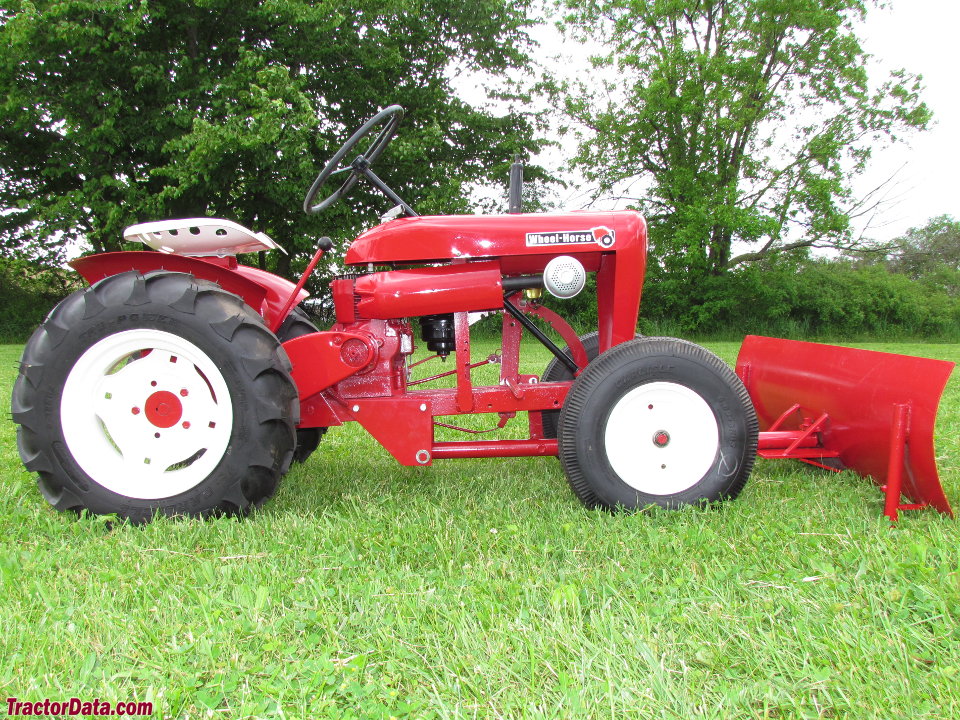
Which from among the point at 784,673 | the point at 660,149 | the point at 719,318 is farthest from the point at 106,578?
the point at 660,149

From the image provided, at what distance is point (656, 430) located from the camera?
2.53 metres

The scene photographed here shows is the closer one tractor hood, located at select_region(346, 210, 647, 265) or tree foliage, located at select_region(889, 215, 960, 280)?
tractor hood, located at select_region(346, 210, 647, 265)

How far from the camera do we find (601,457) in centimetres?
249

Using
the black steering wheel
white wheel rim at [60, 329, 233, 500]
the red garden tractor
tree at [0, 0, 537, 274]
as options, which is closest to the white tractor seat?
the red garden tractor

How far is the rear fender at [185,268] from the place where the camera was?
271cm

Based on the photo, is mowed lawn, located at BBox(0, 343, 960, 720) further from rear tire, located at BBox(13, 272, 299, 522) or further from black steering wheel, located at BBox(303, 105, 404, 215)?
black steering wheel, located at BBox(303, 105, 404, 215)

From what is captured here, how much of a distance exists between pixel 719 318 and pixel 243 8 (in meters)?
13.4

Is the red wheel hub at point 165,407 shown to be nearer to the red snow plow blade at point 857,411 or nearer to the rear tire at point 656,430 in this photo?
the rear tire at point 656,430

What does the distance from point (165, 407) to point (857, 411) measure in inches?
107

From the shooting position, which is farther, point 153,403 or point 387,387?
point 387,387

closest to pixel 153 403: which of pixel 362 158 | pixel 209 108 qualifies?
pixel 362 158

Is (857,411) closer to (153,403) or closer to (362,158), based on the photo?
(362,158)

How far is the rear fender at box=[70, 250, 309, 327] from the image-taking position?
2.71 m

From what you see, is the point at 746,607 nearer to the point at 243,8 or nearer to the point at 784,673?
the point at 784,673
